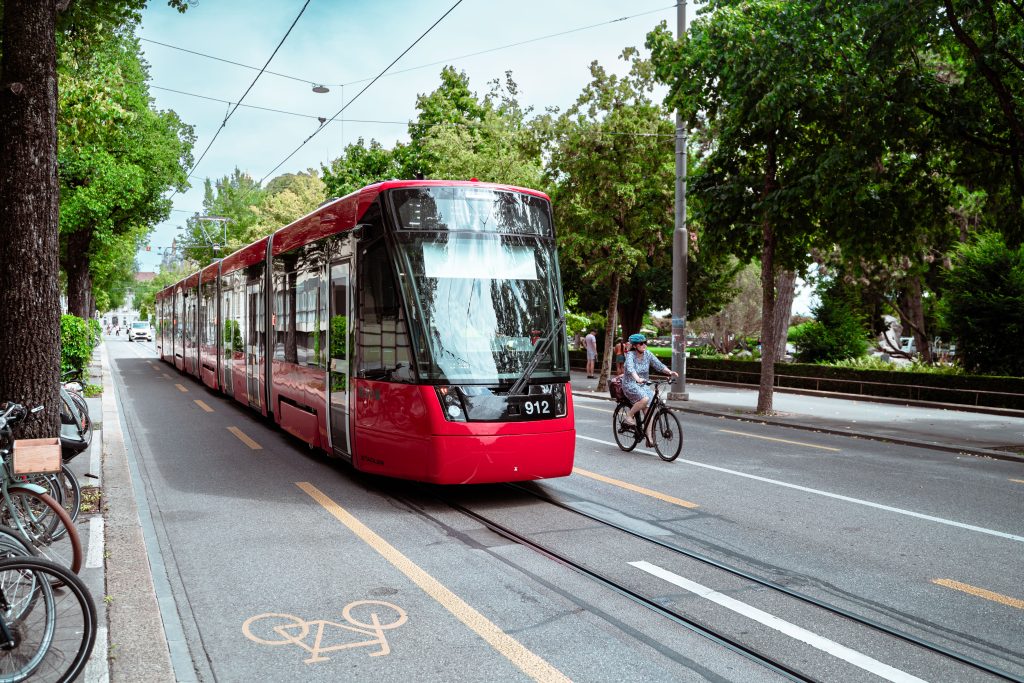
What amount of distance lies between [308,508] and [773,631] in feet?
14.9

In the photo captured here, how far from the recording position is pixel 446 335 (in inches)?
300

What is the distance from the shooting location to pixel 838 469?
10711mm

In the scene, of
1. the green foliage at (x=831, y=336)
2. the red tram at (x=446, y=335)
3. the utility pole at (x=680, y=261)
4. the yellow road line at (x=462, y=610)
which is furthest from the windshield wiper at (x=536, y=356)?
the green foliage at (x=831, y=336)

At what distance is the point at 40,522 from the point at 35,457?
1.48ft

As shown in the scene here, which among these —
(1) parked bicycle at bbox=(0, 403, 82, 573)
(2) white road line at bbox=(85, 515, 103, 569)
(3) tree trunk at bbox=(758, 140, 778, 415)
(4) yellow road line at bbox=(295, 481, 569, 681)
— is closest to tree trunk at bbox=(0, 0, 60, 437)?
(2) white road line at bbox=(85, 515, 103, 569)

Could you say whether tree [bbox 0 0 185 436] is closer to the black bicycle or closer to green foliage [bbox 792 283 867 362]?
the black bicycle

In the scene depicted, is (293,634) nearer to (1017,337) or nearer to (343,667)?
(343,667)

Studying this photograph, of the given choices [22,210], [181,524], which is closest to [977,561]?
[181,524]

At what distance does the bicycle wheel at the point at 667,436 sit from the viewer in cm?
1095

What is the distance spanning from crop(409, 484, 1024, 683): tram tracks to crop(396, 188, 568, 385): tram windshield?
155 cm

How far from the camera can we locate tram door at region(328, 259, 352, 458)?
28.5 ft

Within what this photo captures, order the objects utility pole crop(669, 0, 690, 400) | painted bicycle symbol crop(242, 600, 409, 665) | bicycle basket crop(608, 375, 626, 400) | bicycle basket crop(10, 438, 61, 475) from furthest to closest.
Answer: utility pole crop(669, 0, 690, 400), bicycle basket crop(608, 375, 626, 400), bicycle basket crop(10, 438, 61, 475), painted bicycle symbol crop(242, 600, 409, 665)

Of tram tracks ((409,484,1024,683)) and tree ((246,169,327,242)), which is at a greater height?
tree ((246,169,327,242))

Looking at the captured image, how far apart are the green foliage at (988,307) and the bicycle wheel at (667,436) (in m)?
13.6
